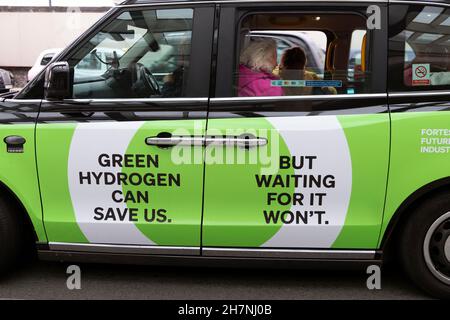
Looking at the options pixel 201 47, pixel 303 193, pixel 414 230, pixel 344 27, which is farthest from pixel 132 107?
pixel 414 230

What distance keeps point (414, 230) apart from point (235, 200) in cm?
111

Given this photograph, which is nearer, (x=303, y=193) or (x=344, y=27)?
(x=303, y=193)

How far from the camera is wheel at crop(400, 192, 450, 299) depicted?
3043mm

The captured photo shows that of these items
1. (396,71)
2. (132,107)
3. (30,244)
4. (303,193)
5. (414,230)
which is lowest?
(30,244)

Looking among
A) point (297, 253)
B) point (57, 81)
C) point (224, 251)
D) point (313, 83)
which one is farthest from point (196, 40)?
point (297, 253)

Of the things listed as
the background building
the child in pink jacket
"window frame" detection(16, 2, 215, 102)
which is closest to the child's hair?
the child in pink jacket

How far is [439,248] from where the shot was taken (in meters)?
3.11

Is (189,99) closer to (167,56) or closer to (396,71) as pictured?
(167,56)

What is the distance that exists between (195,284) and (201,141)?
104cm

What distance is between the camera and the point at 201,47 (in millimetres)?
3061

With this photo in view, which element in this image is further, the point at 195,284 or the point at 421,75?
the point at 195,284

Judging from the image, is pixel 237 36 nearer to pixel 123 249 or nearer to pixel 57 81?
pixel 57 81

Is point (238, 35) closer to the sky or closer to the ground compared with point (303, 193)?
closer to the sky

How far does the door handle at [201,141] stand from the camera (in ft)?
9.81
